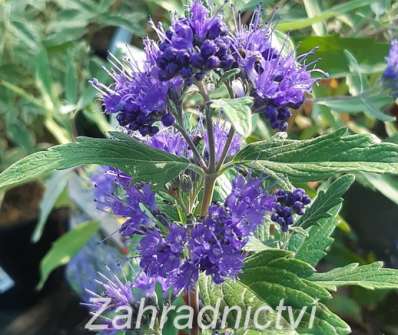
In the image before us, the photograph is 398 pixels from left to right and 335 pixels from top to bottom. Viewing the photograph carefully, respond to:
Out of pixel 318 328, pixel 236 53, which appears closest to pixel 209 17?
pixel 236 53

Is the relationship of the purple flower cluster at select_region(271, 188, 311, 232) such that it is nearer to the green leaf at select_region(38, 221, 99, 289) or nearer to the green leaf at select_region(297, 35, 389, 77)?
the green leaf at select_region(297, 35, 389, 77)

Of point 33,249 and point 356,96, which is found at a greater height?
point 356,96

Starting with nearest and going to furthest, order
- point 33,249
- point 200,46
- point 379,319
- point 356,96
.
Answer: point 200,46
point 356,96
point 379,319
point 33,249

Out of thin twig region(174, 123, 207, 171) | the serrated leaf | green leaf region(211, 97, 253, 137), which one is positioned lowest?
the serrated leaf

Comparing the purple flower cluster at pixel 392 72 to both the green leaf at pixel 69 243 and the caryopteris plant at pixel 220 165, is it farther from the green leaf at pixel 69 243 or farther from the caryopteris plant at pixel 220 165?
the green leaf at pixel 69 243

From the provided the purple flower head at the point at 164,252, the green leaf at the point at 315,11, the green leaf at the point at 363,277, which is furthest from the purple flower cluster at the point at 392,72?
the purple flower head at the point at 164,252

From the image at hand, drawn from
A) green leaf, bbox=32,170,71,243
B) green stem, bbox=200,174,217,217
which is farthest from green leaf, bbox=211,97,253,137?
green leaf, bbox=32,170,71,243

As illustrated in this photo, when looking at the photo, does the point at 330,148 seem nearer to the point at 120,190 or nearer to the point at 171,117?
the point at 171,117
